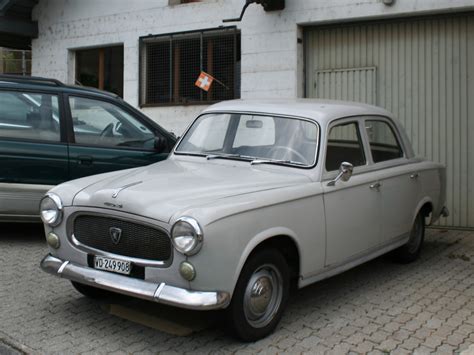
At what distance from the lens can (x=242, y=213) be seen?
3.59 meters

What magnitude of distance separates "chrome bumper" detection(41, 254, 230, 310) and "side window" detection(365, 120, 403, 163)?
2.53 m

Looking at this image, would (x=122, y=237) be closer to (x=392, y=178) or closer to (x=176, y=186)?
(x=176, y=186)

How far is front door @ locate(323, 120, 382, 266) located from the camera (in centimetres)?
439

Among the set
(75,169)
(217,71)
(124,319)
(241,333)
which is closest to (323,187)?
(241,333)

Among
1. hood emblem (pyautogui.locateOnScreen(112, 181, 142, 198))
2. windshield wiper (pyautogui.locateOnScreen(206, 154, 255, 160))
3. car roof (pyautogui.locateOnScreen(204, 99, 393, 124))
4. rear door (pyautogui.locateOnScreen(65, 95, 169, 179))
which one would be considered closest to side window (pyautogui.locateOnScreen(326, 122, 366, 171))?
car roof (pyautogui.locateOnScreen(204, 99, 393, 124))

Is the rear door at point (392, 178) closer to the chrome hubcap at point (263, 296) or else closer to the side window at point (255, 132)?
the side window at point (255, 132)

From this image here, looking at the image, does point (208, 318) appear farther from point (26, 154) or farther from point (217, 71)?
point (217, 71)

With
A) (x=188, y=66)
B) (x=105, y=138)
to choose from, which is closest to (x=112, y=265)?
(x=105, y=138)

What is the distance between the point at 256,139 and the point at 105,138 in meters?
2.50

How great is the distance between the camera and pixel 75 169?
628 cm

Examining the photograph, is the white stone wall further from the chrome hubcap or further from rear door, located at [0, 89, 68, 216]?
the chrome hubcap

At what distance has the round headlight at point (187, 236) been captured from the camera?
335 cm

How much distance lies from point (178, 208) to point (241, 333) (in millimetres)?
938

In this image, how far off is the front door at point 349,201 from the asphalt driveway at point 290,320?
0.47 m
